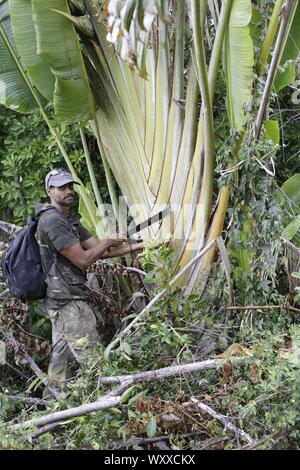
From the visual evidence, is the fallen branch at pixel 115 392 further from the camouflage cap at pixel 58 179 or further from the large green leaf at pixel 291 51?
the large green leaf at pixel 291 51

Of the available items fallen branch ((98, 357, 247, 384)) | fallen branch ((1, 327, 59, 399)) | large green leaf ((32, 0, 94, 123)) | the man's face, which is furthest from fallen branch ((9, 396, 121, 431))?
large green leaf ((32, 0, 94, 123))

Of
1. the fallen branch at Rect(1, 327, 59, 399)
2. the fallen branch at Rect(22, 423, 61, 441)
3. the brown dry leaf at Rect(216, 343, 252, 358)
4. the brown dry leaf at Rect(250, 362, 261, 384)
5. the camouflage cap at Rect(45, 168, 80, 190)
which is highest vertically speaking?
the camouflage cap at Rect(45, 168, 80, 190)

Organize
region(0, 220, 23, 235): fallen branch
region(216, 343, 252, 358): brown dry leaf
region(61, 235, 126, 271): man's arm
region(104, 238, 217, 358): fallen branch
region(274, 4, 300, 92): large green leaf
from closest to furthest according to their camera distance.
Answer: region(216, 343, 252, 358): brown dry leaf < region(104, 238, 217, 358): fallen branch < region(61, 235, 126, 271): man's arm < region(274, 4, 300, 92): large green leaf < region(0, 220, 23, 235): fallen branch

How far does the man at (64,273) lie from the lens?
Result: 5.16 m

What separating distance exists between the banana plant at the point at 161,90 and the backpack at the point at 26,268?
89 centimetres

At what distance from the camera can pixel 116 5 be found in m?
4.38

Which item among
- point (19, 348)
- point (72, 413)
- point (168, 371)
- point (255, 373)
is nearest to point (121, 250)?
point (19, 348)

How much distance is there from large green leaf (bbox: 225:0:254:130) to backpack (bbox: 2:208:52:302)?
1.43 m

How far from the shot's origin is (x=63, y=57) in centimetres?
563

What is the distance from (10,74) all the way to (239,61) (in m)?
2.06

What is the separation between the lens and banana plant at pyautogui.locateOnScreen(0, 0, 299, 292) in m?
5.15

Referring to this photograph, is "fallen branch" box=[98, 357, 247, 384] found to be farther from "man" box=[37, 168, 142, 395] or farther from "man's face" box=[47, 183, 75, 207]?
"man's face" box=[47, 183, 75, 207]
